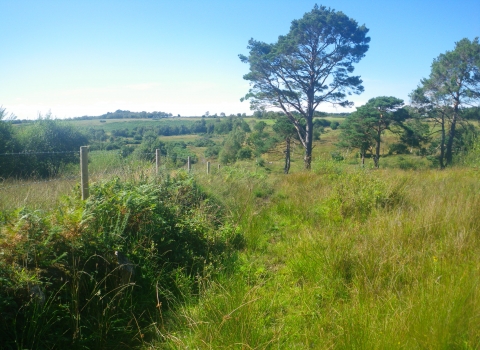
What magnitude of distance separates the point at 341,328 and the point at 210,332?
1.00 metres

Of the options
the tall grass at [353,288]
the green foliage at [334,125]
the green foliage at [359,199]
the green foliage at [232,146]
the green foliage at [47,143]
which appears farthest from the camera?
the green foliage at [334,125]

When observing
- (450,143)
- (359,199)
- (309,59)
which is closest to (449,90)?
(450,143)

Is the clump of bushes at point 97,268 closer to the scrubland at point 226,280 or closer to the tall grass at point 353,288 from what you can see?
the scrubland at point 226,280

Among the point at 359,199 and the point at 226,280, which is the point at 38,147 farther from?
the point at 359,199

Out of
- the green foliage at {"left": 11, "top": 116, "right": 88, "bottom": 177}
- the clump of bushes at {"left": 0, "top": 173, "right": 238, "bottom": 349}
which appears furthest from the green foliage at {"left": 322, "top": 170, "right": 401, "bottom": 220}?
the green foliage at {"left": 11, "top": 116, "right": 88, "bottom": 177}

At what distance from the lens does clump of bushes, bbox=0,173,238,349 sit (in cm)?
256

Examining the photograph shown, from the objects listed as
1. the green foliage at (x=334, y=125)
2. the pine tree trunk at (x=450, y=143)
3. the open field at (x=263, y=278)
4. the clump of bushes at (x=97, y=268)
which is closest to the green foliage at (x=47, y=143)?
the open field at (x=263, y=278)

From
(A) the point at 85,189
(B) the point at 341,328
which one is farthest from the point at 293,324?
(A) the point at 85,189

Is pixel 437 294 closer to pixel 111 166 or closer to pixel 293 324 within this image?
pixel 293 324

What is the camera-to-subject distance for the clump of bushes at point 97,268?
2564 millimetres

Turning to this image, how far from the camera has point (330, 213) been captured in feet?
20.3

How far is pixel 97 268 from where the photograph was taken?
128 inches

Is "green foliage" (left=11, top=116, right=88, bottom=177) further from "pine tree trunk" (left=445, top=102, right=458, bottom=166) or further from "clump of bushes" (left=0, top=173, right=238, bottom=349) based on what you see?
"pine tree trunk" (left=445, top=102, right=458, bottom=166)

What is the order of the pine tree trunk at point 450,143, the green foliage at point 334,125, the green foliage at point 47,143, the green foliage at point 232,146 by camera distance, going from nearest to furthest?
the green foliage at point 47,143
the pine tree trunk at point 450,143
the green foliage at point 232,146
the green foliage at point 334,125
